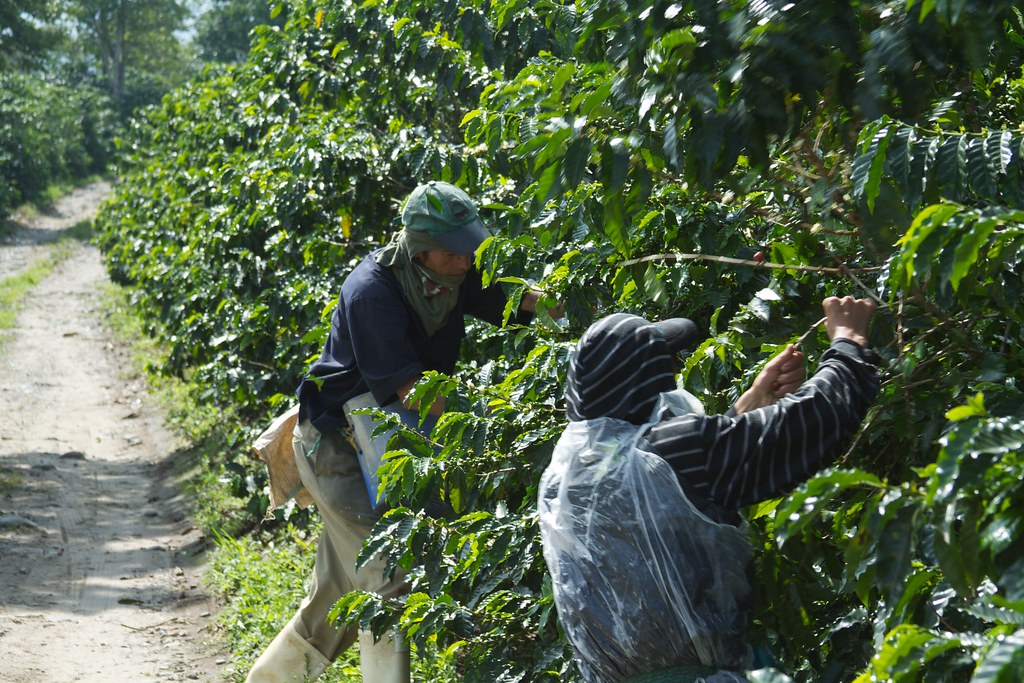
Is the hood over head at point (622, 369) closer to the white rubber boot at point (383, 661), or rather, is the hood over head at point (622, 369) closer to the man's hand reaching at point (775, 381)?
the man's hand reaching at point (775, 381)

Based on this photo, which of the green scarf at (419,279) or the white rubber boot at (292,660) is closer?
the green scarf at (419,279)

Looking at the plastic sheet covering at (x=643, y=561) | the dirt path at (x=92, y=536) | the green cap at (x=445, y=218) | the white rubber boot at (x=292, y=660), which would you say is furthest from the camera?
the dirt path at (x=92, y=536)

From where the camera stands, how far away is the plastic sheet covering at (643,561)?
2.49 meters

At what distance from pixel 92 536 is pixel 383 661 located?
465 cm

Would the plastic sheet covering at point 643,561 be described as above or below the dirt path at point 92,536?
above

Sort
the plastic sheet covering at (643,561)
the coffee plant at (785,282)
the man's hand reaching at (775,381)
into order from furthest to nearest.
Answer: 1. the man's hand reaching at (775,381)
2. the plastic sheet covering at (643,561)
3. the coffee plant at (785,282)

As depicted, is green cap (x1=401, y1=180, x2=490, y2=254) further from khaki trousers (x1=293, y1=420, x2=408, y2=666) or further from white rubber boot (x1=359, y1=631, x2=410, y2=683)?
white rubber boot (x1=359, y1=631, x2=410, y2=683)

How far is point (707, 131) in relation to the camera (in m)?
2.37

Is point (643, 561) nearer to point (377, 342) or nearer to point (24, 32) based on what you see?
point (377, 342)

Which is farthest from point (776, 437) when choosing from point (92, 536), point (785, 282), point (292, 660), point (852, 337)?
point (92, 536)

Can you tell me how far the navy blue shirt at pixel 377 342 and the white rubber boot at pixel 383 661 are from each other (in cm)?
79

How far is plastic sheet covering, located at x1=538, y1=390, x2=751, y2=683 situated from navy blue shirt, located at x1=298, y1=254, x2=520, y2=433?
1.55 m

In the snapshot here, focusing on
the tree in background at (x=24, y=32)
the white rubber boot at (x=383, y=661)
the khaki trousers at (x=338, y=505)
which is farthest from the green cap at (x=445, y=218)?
the tree in background at (x=24, y=32)

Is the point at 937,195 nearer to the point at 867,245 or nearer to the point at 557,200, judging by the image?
the point at 867,245
